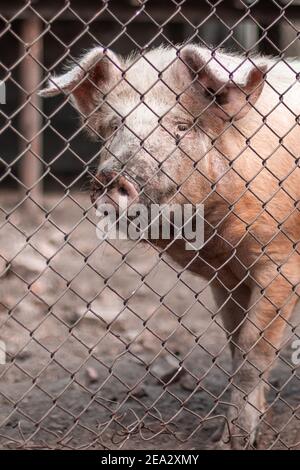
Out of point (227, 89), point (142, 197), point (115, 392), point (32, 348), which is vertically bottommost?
point (32, 348)

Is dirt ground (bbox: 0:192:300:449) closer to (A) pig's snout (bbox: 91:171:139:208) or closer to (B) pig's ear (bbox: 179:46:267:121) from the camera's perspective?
(A) pig's snout (bbox: 91:171:139:208)

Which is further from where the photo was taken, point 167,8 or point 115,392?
point 167,8

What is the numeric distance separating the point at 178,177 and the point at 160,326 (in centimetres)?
247

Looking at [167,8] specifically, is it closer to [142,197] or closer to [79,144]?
[79,144]

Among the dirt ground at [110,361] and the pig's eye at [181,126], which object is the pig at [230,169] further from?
the dirt ground at [110,361]

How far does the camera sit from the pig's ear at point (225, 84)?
3455mm

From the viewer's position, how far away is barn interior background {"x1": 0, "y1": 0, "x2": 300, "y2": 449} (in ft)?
11.2

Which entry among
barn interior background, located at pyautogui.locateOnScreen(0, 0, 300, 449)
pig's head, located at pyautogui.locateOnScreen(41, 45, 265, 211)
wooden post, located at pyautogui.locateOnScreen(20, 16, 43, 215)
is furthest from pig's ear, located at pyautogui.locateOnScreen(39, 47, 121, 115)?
wooden post, located at pyautogui.locateOnScreen(20, 16, 43, 215)

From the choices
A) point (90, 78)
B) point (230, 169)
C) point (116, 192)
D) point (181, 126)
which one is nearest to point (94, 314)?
point (116, 192)

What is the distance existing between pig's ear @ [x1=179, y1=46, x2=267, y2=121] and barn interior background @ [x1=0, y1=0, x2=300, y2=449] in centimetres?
14

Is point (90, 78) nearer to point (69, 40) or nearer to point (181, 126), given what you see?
point (181, 126)

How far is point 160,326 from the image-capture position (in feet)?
20.2

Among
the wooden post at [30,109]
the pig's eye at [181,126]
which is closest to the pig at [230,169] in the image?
the pig's eye at [181,126]
